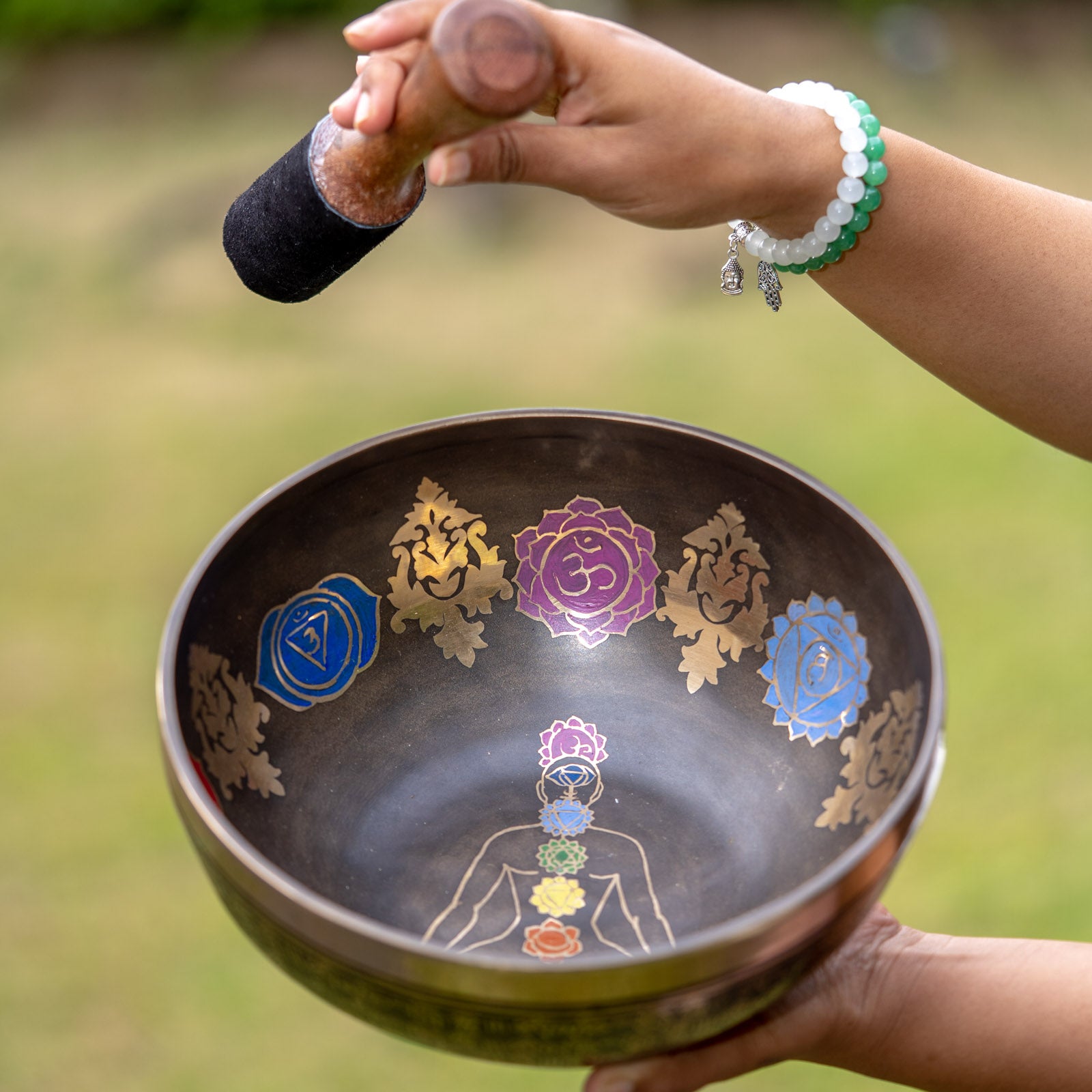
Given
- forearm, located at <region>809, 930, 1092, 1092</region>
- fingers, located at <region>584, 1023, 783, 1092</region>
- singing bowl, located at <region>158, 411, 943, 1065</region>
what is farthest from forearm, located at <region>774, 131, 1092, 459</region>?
fingers, located at <region>584, 1023, 783, 1092</region>

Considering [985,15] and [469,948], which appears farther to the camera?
[985,15]

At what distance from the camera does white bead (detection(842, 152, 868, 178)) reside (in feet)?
2.86

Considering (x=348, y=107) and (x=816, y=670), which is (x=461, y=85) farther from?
(x=816, y=670)

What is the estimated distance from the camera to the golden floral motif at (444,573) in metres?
0.98

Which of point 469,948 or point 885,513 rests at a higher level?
point 885,513

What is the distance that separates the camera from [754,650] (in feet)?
3.13

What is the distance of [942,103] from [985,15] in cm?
69

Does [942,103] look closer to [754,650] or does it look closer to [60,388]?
[60,388]

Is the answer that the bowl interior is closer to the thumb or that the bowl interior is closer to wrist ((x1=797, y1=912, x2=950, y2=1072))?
wrist ((x1=797, y1=912, x2=950, y2=1072))

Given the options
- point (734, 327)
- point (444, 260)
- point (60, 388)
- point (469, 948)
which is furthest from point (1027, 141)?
point (469, 948)

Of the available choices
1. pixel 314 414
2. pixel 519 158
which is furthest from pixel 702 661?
pixel 314 414

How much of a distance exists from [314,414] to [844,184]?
5.80 feet

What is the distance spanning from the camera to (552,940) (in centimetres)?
84

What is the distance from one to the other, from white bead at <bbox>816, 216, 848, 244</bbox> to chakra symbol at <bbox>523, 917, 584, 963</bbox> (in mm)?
491
